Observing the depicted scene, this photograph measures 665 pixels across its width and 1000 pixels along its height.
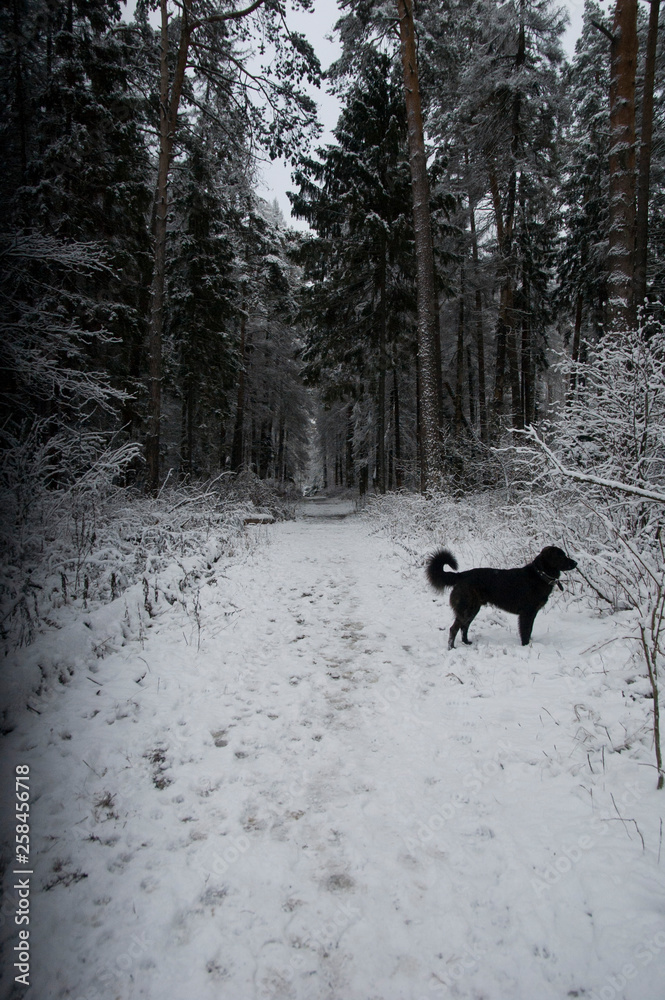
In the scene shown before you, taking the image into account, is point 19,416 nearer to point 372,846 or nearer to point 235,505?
point 235,505

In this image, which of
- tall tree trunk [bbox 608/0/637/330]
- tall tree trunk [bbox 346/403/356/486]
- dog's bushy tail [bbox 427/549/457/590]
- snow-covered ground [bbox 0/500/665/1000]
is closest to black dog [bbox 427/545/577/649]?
dog's bushy tail [bbox 427/549/457/590]

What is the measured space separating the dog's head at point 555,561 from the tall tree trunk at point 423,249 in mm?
6148

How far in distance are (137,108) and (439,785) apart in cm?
1474

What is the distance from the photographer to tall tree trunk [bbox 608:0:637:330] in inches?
250

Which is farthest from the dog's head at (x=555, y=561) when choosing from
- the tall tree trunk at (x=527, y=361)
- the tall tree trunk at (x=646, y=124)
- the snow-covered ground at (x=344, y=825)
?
the tall tree trunk at (x=527, y=361)

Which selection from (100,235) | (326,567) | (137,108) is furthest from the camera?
(100,235)

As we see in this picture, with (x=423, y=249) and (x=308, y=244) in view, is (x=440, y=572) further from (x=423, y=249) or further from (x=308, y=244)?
(x=308, y=244)

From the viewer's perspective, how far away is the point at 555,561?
395 centimetres

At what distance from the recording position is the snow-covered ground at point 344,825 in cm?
154

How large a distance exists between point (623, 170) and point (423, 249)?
175 inches

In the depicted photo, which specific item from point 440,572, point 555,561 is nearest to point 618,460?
point 555,561

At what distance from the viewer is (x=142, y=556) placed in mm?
6082

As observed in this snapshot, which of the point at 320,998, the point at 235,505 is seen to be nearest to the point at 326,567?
the point at 235,505

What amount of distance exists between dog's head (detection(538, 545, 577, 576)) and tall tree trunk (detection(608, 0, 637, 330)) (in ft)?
14.8
